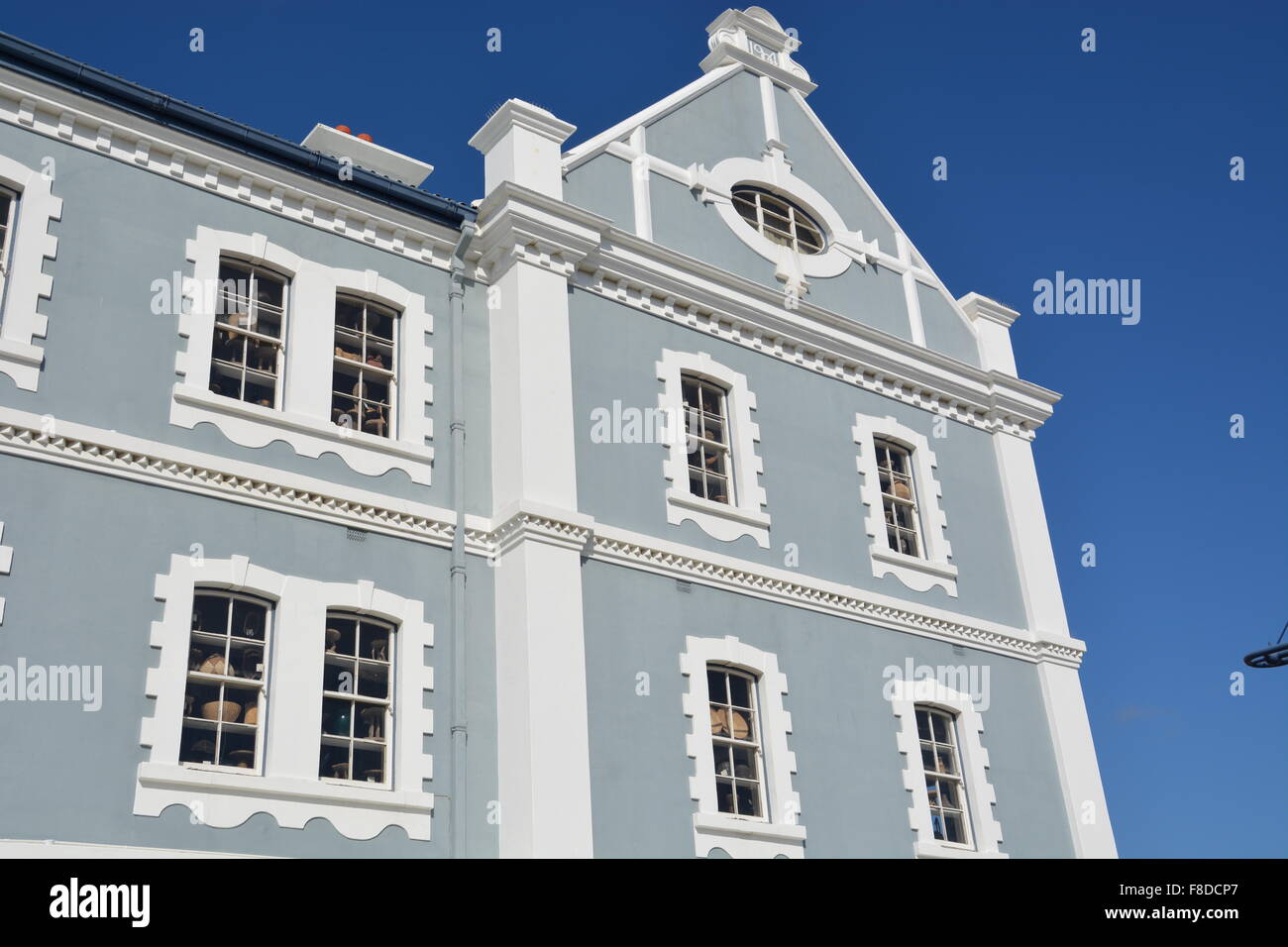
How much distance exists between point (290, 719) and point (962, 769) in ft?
28.6

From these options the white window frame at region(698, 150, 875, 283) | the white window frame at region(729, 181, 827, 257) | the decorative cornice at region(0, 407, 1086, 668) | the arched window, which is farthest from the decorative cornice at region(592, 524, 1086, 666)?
the white window frame at region(729, 181, 827, 257)

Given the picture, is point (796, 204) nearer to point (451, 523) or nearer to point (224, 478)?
point (451, 523)

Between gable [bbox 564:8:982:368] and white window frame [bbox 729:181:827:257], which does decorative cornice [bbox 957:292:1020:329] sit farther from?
white window frame [bbox 729:181:827:257]

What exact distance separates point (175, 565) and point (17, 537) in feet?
4.38

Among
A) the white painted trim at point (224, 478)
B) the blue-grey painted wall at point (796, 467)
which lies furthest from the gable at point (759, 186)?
the white painted trim at point (224, 478)

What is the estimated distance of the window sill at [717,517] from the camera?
632 inches

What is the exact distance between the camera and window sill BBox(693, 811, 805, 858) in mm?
14255

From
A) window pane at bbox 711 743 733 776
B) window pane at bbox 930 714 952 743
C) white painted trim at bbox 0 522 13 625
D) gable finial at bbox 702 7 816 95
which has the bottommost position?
window pane at bbox 711 743 733 776

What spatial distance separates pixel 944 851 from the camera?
1622cm

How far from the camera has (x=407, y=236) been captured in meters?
15.8

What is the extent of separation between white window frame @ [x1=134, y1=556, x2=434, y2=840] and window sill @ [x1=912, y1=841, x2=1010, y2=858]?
6.14 m
